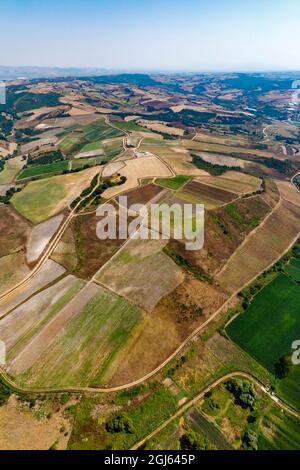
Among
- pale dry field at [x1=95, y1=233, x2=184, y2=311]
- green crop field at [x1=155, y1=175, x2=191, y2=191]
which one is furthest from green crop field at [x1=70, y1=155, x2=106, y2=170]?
pale dry field at [x1=95, y1=233, x2=184, y2=311]

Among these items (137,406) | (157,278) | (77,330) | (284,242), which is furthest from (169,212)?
(137,406)

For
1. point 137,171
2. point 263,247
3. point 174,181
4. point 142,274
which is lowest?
point 263,247

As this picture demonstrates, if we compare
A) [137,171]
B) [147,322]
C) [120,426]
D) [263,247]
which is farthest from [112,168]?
[120,426]

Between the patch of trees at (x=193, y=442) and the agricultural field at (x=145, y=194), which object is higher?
the agricultural field at (x=145, y=194)

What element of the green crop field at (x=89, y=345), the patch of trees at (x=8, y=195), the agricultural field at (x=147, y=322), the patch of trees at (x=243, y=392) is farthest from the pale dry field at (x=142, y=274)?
the patch of trees at (x=8, y=195)

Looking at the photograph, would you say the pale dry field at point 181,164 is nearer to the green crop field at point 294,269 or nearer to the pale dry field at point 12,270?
the green crop field at point 294,269

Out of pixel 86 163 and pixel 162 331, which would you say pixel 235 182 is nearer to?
pixel 86 163
